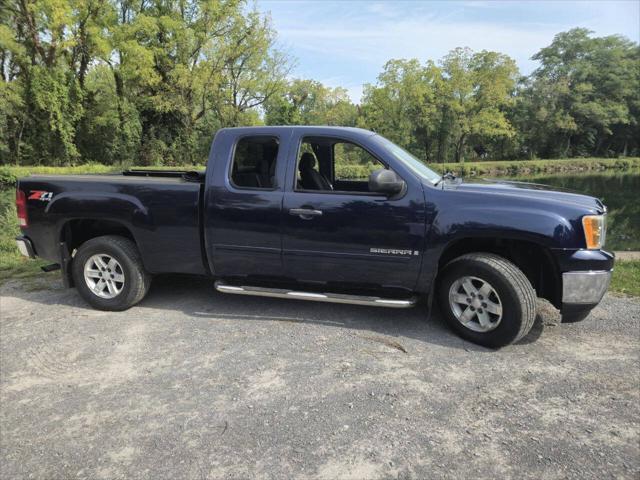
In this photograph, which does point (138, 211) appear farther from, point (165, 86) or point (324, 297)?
point (165, 86)

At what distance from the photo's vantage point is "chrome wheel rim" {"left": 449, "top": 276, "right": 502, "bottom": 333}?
3795mm

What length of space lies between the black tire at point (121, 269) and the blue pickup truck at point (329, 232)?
0.01 metres

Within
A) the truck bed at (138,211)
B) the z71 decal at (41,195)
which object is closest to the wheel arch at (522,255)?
the truck bed at (138,211)

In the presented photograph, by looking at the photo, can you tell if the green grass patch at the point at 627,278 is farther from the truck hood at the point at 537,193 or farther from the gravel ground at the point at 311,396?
the truck hood at the point at 537,193

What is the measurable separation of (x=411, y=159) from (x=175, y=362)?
9.59 feet

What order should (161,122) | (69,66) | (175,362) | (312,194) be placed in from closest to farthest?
(175,362) → (312,194) → (69,66) → (161,122)

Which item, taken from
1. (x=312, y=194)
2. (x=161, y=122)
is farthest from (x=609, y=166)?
(x=312, y=194)

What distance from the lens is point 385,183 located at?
383 centimetres

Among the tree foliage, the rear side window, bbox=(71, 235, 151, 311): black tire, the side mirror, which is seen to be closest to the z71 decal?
bbox=(71, 235, 151, 311): black tire

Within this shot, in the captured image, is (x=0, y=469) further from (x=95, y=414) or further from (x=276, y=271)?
(x=276, y=271)

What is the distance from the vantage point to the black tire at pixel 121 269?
15.5 ft

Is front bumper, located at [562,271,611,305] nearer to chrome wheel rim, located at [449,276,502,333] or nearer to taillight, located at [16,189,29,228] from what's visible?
chrome wheel rim, located at [449,276,502,333]

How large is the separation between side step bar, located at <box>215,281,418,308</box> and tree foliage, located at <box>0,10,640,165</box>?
2871 cm

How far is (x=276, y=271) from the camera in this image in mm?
4395
